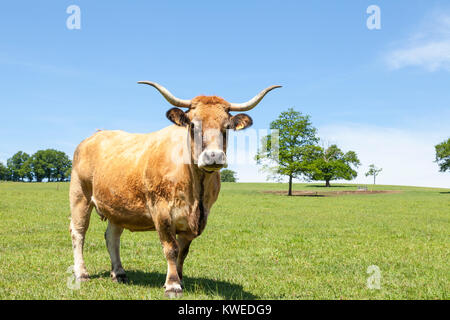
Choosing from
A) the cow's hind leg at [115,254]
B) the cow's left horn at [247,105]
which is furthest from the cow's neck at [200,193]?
the cow's hind leg at [115,254]

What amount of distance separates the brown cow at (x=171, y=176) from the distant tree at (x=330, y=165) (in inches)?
1968

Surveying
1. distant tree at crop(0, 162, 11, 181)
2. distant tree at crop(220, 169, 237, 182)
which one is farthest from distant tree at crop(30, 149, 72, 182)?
distant tree at crop(220, 169, 237, 182)

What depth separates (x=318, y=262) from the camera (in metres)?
9.86

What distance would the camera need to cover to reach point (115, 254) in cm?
769

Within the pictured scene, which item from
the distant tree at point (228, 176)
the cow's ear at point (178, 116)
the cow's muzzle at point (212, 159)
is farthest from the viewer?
the distant tree at point (228, 176)

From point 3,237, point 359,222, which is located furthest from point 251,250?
point 359,222

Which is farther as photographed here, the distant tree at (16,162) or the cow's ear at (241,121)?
the distant tree at (16,162)

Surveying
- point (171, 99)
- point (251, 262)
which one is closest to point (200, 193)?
point (171, 99)

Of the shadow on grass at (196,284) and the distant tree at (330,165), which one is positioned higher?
the distant tree at (330,165)

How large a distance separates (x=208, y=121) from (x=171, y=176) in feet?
3.67

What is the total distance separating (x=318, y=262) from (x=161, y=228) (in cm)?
521

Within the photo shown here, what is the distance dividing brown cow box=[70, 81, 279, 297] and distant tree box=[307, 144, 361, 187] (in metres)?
50.0

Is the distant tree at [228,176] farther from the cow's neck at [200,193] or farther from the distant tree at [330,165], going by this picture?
the cow's neck at [200,193]

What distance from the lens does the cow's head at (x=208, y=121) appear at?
528 centimetres
